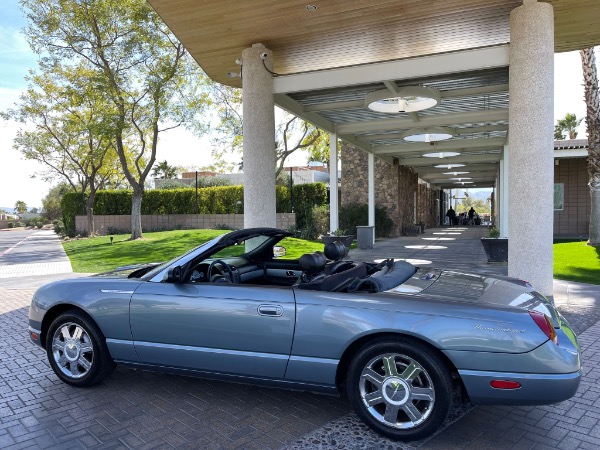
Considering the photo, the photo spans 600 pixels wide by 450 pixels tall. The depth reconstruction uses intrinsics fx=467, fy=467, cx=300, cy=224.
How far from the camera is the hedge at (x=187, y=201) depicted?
22.3 metres

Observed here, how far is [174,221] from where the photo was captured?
26844mm

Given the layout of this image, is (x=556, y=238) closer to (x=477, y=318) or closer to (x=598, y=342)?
(x=598, y=342)

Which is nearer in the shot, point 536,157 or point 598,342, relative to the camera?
point 598,342

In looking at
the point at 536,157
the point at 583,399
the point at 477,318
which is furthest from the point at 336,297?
the point at 536,157

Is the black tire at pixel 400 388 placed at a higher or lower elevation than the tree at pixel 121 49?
lower

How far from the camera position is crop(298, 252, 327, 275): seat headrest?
3.76m

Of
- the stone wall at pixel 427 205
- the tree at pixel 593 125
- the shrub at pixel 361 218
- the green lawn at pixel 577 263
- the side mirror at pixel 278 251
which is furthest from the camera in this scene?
the stone wall at pixel 427 205

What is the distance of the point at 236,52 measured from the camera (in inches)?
361

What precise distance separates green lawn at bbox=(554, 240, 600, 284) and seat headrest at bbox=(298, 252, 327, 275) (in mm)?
7494

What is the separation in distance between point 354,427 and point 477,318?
3.75 ft

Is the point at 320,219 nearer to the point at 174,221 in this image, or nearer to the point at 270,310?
the point at 174,221

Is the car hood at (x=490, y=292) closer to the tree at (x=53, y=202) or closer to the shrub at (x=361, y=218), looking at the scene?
the shrub at (x=361, y=218)

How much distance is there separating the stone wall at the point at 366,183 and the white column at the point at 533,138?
15333mm

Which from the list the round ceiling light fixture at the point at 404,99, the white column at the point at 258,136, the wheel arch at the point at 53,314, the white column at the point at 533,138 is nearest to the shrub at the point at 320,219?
the round ceiling light fixture at the point at 404,99
